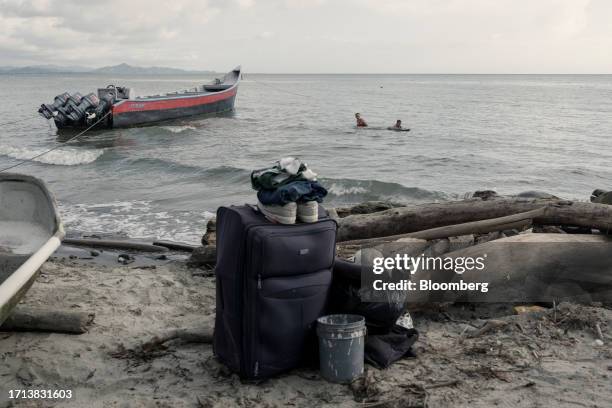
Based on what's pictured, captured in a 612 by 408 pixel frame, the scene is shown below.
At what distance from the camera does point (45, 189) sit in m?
5.78

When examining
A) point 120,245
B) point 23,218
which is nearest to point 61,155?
point 120,245

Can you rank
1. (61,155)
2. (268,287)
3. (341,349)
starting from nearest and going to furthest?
1. (268,287)
2. (341,349)
3. (61,155)

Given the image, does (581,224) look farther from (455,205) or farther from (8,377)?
(8,377)

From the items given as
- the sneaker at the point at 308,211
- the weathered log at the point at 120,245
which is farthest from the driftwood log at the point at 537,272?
the weathered log at the point at 120,245

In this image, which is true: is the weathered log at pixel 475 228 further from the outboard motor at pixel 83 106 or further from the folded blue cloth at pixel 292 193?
the outboard motor at pixel 83 106

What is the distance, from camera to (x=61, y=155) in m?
20.9

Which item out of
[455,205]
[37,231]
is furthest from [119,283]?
[455,205]

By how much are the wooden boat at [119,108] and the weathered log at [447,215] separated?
21.1m

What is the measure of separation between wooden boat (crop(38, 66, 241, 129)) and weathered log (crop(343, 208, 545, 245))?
2162cm

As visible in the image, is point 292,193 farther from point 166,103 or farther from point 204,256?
point 166,103

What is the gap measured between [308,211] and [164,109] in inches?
1111

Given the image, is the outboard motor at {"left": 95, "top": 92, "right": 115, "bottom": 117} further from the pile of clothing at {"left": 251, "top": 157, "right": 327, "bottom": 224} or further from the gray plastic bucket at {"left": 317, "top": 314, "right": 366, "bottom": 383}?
the gray plastic bucket at {"left": 317, "top": 314, "right": 366, "bottom": 383}

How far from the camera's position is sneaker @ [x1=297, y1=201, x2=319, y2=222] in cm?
372

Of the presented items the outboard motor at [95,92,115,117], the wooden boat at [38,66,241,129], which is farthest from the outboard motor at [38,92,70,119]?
the outboard motor at [95,92,115,117]
